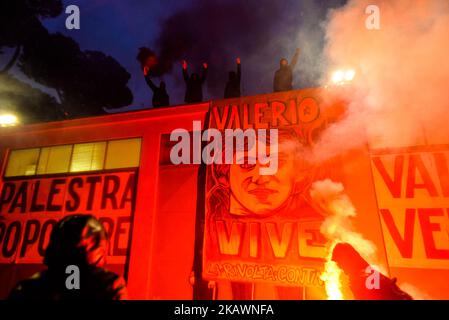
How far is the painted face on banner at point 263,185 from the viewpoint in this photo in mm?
6328

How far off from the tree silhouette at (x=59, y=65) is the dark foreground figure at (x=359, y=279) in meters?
18.1

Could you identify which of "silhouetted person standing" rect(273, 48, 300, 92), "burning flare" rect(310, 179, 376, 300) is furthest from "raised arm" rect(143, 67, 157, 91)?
"burning flare" rect(310, 179, 376, 300)

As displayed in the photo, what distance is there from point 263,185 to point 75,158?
575 cm

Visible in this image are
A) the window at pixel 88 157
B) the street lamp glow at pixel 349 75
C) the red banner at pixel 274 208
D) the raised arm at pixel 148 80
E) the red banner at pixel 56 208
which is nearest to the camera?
the red banner at pixel 274 208

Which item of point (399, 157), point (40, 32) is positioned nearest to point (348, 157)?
point (399, 157)

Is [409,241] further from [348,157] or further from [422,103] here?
[422,103]

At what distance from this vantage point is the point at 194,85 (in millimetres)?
8656

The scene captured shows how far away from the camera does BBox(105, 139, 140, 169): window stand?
25.5 ft

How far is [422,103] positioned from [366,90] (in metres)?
1.21

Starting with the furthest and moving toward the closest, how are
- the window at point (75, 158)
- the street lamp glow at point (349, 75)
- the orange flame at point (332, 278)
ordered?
the window at point (75, 158) → the street lamp glow at point (349, 75) → the orange flame at point (332, 278)

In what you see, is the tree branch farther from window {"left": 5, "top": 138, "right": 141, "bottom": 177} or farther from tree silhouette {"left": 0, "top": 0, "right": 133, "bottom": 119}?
window {"left": 5, "top": 138, "right": 141, "bottom": 177}

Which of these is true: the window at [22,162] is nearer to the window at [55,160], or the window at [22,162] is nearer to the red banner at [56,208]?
the window at [55,160]

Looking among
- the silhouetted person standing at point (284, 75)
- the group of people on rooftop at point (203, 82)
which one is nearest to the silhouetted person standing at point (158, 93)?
the group of people on rooftop at point (203, 82)

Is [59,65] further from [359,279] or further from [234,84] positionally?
[359,279]
